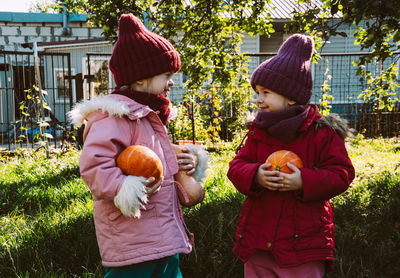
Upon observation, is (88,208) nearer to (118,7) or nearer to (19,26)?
(118,7)

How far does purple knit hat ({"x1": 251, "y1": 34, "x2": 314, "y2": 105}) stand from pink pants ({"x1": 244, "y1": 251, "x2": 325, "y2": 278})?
87 cm

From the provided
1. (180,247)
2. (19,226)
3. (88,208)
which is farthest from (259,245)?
(19,226)

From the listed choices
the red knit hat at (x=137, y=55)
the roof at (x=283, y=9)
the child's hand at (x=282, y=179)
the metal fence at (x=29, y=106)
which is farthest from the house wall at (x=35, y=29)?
the child's hand at (x=282, y=179)

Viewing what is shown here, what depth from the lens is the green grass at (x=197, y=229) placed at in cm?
273

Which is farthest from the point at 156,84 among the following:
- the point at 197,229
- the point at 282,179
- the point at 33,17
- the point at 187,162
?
the point at 33,17

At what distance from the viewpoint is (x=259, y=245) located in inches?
74.2

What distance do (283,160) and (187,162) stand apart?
52 cm

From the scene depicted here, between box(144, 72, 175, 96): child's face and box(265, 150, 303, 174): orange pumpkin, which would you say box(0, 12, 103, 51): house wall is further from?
box(265, 150, 303, 174): orange pumpkin

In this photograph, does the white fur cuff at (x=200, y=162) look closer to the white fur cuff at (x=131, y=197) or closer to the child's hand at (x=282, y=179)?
the child's hand at (x=282, y=179)

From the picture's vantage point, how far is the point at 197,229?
318 centimetres

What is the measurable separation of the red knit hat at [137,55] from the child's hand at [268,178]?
730mm

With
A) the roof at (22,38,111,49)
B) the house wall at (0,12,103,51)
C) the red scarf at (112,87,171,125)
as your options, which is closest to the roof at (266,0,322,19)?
the roof at (22,38,111,49)

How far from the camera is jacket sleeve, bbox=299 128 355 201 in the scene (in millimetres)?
1807

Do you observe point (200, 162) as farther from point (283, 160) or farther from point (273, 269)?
point (273, 269)
